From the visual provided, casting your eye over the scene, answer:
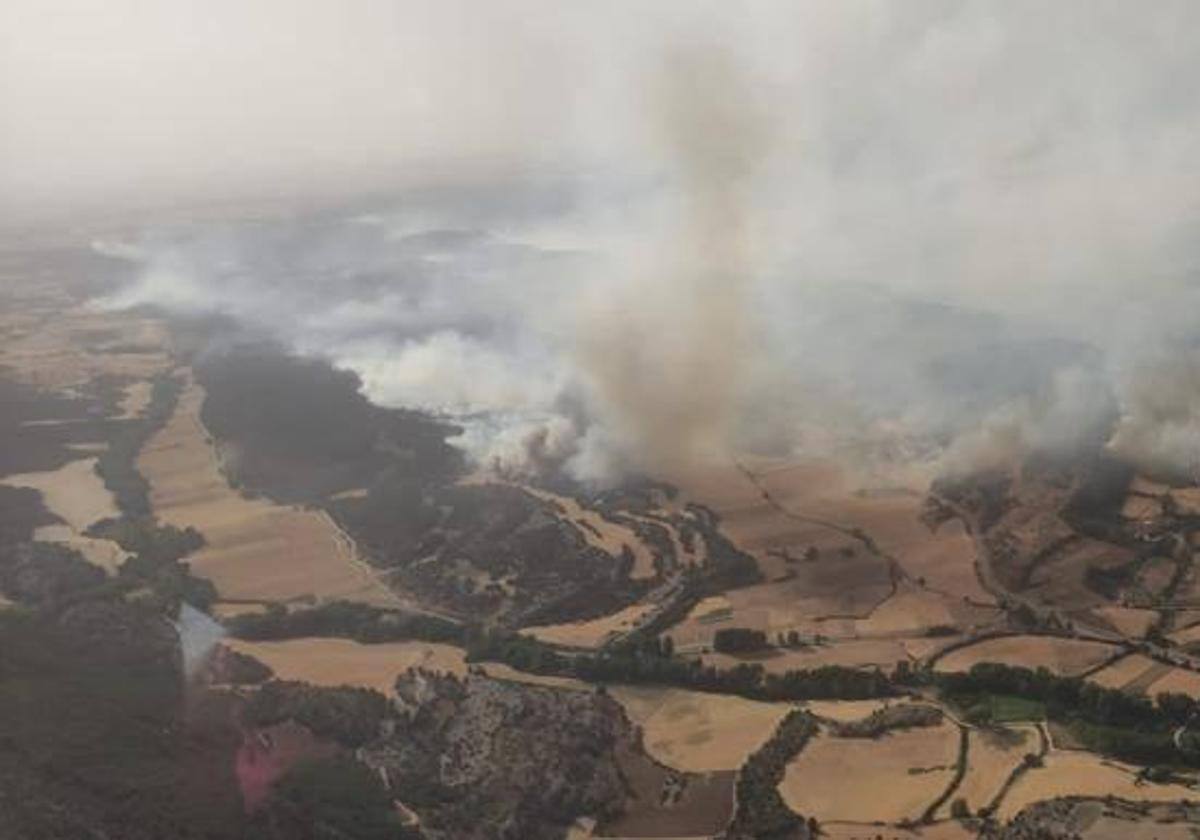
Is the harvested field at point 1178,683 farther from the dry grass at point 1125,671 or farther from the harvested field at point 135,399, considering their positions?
the harvested field at point 135,399

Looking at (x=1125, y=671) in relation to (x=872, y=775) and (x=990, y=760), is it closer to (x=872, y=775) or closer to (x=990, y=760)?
(x=990, y=760)

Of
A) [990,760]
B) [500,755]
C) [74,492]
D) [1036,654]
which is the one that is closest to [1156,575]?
[1036,654]

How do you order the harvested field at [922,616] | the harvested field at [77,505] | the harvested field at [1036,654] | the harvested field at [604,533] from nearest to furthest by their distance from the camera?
the harvested field at [1036,654], the harvested field at [922,616], the harvested field at [604,533], the harvested field at [77,505]

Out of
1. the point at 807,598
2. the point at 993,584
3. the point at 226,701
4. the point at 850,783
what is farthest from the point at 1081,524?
the point at 226,701

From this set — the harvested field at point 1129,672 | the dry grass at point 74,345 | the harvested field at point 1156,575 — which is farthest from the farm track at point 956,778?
the dry grass at point 74,345

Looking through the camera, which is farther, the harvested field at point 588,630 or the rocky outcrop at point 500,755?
the harvested field at point 588,630

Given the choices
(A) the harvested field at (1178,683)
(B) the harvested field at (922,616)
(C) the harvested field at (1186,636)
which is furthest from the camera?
(B) the harvested field at (922,616)
